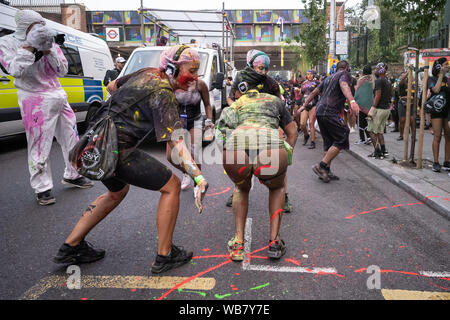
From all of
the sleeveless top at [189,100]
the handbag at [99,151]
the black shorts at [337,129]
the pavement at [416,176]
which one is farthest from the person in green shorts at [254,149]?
the black shorts at [337,129]

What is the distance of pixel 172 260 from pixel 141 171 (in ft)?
2.59

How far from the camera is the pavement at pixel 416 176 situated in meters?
4.59

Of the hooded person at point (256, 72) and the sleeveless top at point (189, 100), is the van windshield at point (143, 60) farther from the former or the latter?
the hooded person at point (256, 72)

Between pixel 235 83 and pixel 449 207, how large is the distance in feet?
9.78

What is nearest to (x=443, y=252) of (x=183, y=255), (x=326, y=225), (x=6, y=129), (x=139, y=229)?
(x=326, y=225)

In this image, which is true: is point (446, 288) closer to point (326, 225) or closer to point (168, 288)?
point (326, 225)

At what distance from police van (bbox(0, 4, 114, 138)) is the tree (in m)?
13.9

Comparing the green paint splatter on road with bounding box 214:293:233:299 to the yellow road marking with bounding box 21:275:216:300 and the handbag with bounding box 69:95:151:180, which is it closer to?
the yellow road marking with bounding box 21:275:216:300

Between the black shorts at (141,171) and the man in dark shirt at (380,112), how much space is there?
600 centimetres

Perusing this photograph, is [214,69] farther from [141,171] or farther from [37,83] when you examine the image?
[141,171]

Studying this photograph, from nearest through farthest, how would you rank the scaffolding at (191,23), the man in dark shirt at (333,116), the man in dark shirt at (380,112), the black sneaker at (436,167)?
the man in dark shirt at (333,116) → the black sneaker at (436,167) → the man in dark shirt at (380,112) → the scaffolding at (191,23)

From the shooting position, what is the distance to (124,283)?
8.69 feet

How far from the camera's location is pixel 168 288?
101 inches
